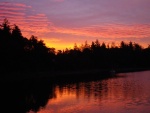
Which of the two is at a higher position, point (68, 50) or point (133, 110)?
point (68, 50)

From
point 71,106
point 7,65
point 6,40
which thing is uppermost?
point 6,40

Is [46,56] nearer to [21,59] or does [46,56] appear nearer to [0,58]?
[21,59]

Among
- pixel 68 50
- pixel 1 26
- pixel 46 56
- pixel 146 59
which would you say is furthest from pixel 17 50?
pixel 146 59

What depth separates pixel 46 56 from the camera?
105750 mm

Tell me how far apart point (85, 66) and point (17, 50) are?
58.2 m

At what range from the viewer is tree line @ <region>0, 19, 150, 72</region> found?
81.5 metres

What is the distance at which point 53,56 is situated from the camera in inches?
4594

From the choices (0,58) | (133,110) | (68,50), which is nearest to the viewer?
(133,110)

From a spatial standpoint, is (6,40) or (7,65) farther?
(6,40)

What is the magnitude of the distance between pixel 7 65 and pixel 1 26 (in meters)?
19.2

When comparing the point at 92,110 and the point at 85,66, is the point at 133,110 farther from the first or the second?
the point at 85,66

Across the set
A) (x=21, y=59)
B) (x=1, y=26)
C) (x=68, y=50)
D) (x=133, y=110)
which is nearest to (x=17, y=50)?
(x=21, y=59)

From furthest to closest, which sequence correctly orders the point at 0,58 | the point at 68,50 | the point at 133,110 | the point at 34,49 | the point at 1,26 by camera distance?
the point at 68,50
the point at 34,49
the point at 1,26
the point at 0,58
the point at 133,110

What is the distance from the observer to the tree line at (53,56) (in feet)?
267
